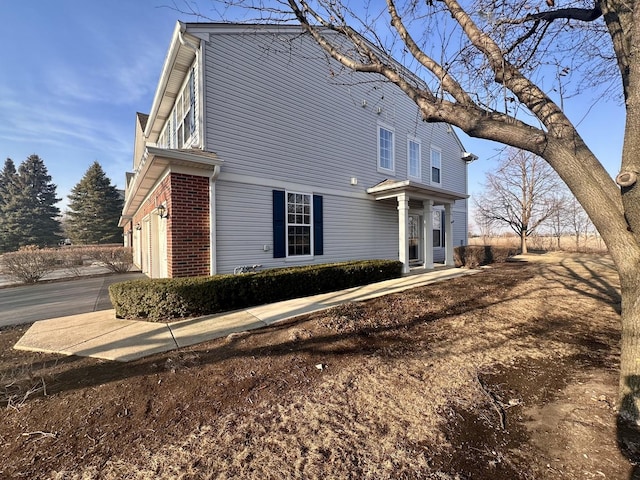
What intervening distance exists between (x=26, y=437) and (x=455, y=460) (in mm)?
3212

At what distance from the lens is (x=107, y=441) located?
7.17ft

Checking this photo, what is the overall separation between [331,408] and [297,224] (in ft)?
20.4

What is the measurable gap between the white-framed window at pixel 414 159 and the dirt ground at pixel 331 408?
29.7ft

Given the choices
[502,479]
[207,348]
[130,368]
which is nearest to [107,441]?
[130,368]

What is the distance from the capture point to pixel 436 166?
1400 centimetres

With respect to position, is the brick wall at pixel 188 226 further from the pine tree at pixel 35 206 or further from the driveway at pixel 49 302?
the pine tree at pixel 35 206

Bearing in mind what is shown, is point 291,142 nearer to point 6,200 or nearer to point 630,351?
point 630,351

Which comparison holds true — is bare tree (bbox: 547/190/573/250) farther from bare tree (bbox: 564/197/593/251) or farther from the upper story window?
the upper story window

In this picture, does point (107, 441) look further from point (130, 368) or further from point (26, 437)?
point (130, 368)

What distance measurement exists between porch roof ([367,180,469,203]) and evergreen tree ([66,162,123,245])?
112ft

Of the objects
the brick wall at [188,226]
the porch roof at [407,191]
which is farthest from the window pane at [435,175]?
the brick wall at [188,226]

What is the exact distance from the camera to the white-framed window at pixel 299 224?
8.25 m

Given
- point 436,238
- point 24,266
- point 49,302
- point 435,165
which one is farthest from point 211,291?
point 435,165

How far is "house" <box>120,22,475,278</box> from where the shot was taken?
6527 millimetres
